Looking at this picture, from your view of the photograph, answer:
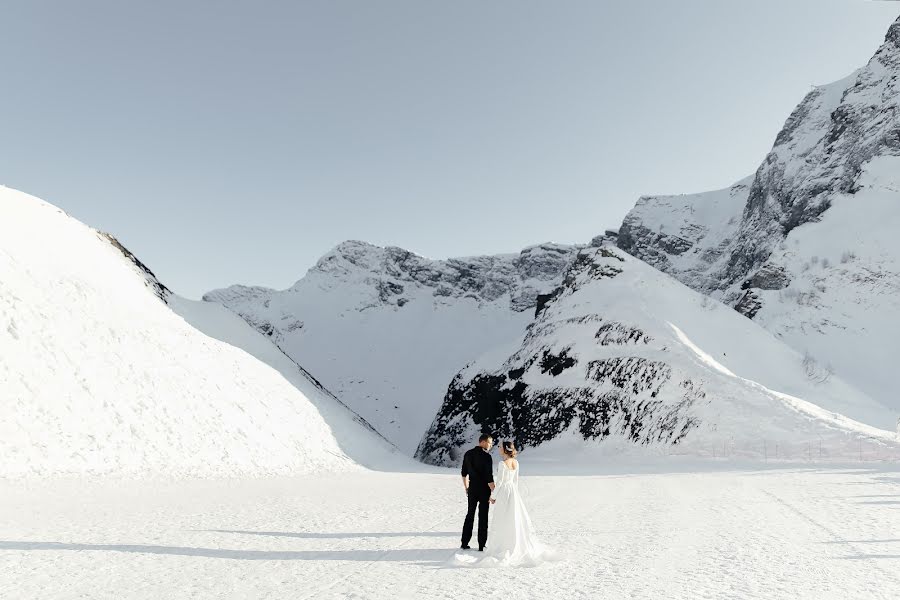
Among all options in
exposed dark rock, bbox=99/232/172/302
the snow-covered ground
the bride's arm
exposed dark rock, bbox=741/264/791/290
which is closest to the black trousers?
the bride's arm

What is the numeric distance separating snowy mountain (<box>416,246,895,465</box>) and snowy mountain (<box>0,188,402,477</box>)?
16342mm

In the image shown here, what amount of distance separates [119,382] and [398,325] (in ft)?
478

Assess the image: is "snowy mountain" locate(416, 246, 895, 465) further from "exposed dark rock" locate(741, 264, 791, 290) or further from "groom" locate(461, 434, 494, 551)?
"groom" locate(461, 434, 494, 551)

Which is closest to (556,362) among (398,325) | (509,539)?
(509,539)

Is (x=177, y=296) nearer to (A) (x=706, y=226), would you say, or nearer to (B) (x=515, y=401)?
(B) (x=515, y=401)

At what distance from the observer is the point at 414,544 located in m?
9.68

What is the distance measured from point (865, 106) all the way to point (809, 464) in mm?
96629

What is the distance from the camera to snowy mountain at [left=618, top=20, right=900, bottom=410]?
200 ft

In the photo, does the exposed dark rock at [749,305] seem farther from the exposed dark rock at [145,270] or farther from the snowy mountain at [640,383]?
the exposed dark rock at [145,270]

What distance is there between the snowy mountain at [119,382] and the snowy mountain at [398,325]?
74502mm

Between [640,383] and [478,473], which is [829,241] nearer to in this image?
[640,383]

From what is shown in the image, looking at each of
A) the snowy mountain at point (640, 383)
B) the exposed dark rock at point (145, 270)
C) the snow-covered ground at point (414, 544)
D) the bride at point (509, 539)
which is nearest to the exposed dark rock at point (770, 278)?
the snowy mountain at point (640, 383)

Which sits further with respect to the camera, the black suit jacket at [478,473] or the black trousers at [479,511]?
the black suit jacket at [478,473]

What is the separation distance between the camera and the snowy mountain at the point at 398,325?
129875 mm
